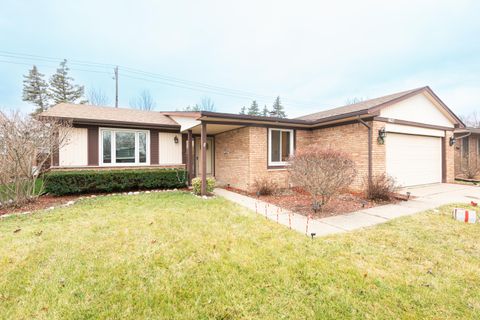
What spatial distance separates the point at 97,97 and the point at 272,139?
28.3 m

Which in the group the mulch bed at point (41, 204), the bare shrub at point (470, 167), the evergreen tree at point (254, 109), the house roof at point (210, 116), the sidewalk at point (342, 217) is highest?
the evergreen tree at point (254, 109)

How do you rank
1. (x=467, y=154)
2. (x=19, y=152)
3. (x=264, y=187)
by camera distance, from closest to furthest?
(x=19, y=152), (x=264, y=187), (x=467, y=154)

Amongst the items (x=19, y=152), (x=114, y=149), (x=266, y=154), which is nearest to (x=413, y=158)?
(x=266, y=154)

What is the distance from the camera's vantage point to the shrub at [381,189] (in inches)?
277

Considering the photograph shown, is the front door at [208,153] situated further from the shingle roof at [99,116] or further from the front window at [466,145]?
the front window at [466,145]

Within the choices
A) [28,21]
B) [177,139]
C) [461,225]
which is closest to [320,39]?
[177,139]

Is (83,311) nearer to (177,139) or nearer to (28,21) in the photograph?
(177,139)

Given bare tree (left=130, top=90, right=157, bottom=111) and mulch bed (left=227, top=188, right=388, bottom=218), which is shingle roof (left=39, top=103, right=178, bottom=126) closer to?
mulch bed (left=227, top=188, right=388, bottom=218)

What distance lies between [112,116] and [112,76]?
16.9 metres

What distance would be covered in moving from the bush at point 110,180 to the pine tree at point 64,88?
82.8 ft

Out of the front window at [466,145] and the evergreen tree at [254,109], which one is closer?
the front window at [466,145]

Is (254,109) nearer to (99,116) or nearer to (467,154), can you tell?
(467,154)

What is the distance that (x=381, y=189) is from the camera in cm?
703

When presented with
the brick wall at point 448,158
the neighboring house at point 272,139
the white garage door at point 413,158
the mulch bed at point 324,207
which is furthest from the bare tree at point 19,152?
the brick wall at point 448,158
